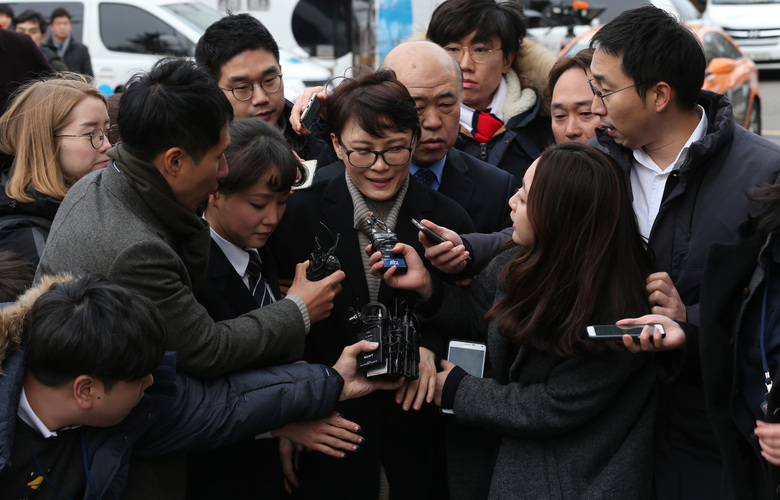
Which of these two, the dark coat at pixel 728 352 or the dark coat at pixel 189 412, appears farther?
the dark coat at pixel 728 352

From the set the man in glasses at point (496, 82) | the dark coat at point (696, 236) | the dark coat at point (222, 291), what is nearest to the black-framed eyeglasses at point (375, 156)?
the dark coat at point (222, 291)

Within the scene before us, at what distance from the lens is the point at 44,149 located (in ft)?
11.0

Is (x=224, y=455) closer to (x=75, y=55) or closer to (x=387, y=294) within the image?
(x=387, y=294)

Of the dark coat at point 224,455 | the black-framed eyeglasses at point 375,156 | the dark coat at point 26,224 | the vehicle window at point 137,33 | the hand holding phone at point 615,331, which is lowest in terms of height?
the vehicle window at point 137,33

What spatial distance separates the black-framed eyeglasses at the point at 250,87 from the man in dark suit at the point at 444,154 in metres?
0.60

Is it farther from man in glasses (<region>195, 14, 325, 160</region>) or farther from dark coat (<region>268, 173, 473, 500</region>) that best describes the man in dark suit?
man in glasses (<region>195, 14, 325, 160</region>)

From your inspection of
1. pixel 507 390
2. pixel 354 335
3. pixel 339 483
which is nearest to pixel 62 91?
pixel 354 335

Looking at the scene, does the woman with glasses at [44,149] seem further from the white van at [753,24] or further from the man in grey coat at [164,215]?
the white van at [753,24]

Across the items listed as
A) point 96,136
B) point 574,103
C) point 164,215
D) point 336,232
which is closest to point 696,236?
point 336,232

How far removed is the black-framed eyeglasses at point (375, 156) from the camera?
3.15 metres

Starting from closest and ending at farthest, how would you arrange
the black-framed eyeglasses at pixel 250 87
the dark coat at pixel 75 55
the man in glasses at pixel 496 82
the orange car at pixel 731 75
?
the black-framed eyeglasses at pixel 250 87, the man in glasses at pixel 496 82, the orange car at pixel 731 75, the dark coat at pixel 75 55

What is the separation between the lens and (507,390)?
2.78 meters

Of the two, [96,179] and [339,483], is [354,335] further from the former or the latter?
[96,179]

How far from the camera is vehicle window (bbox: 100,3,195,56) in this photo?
479 inches
